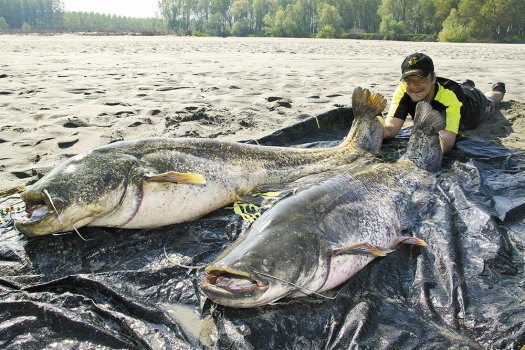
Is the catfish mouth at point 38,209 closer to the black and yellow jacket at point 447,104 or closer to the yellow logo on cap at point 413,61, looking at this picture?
the yellow logo on cap at point 413,61

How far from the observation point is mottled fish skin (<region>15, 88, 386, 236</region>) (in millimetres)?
2742

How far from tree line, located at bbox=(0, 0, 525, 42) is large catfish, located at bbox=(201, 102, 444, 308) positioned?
5929 cm

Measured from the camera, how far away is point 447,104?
4.59m

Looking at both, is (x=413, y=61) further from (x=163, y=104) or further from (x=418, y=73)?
(x=163, y=104)

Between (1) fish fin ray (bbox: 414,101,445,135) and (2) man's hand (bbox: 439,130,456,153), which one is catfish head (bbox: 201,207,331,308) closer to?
(1) fish fin ray (bbox: 414,101,445,135)

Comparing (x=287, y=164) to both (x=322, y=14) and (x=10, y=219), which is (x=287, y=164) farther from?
(x=322, y=14)

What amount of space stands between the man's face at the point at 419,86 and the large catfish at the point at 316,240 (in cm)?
154

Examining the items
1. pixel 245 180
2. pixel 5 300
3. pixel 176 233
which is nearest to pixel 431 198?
pixel 245 180

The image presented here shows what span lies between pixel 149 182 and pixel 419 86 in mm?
3194

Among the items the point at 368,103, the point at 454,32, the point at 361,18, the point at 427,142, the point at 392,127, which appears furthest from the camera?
the point at 361,18

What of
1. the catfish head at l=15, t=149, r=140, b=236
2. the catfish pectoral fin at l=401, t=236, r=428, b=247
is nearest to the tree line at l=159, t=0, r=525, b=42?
the catfish pectoral fin at l=401, t=236, r=428, b=247

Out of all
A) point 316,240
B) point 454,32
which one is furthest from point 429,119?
point 454,32

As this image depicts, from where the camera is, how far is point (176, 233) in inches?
117

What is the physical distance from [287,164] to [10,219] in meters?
2.24
